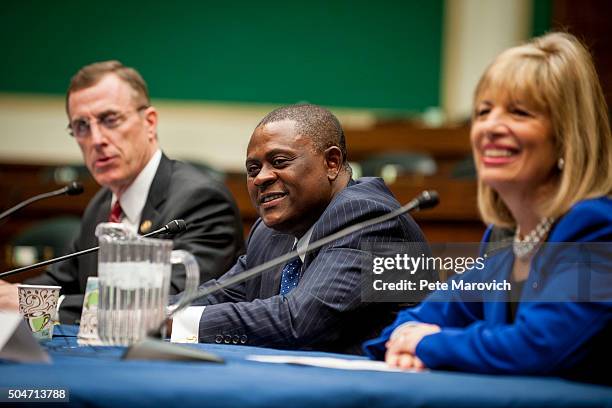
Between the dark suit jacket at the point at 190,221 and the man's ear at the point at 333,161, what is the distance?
33.3 inches

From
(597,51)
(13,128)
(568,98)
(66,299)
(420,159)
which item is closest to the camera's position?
(568,98)

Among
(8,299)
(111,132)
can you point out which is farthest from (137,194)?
(8,299)

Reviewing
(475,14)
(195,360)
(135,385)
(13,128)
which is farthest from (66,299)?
(475,14)

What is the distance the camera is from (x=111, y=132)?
393 centimetres

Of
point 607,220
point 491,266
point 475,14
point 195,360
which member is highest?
point 475,14

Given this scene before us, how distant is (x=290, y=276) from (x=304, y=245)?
0.11 metres

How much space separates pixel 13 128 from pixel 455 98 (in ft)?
15.4

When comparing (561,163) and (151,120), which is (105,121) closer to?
(151,120)

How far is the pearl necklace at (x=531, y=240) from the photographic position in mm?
1979

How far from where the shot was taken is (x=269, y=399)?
151cm

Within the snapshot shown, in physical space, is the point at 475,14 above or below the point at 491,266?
above

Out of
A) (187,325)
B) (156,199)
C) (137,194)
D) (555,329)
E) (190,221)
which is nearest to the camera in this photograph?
(555,329)

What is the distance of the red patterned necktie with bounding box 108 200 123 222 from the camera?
392 centimetres

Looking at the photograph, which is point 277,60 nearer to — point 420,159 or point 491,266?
point 420,159
